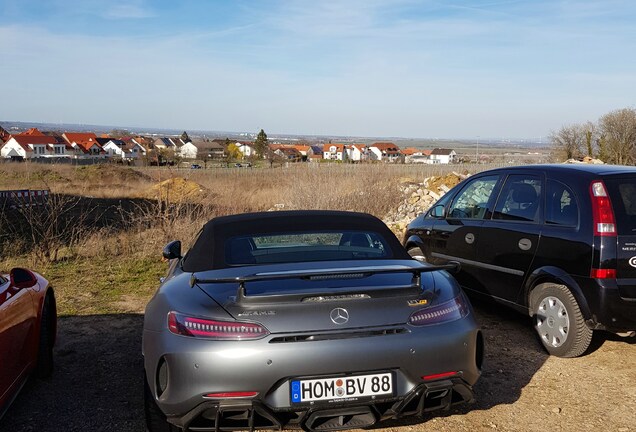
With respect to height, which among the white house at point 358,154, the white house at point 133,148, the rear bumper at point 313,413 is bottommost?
the white house at point 133,148

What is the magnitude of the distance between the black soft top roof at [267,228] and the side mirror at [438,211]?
103 inches

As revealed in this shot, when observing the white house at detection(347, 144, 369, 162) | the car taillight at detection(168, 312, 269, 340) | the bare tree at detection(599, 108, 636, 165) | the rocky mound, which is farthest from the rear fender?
the bare tree at detection(599, 108, 636, 165)

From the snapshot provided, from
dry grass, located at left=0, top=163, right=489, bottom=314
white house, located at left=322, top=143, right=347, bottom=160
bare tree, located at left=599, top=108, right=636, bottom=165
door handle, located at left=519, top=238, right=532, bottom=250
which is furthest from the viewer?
white house, located at left=322, top=143, right=347, bottom=160

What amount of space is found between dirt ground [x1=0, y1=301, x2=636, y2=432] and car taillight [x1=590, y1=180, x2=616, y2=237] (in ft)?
3.83

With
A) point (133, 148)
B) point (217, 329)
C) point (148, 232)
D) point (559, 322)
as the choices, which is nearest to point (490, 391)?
point (559, 322)

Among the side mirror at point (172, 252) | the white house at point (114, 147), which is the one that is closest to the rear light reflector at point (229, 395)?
the side mirror at point (172, 252)

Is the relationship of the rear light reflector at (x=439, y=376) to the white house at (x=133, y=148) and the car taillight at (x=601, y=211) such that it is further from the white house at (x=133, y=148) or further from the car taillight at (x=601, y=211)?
the white house at (x=133, y=148)

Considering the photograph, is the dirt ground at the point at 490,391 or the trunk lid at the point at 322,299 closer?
the trunk lid at the point at 322,299

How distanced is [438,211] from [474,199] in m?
0.65

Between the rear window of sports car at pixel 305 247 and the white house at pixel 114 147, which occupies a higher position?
the rear window of sports car at pixel 305 247

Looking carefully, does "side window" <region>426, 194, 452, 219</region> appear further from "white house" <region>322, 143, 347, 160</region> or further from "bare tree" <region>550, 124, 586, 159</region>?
"white house" <region>322, 143, 347, 160</region>

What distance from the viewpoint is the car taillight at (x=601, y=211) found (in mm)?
4906

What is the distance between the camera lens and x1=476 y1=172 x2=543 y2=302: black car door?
5.71 meters

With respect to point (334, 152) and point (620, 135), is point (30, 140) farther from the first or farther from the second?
point (620, 135)
